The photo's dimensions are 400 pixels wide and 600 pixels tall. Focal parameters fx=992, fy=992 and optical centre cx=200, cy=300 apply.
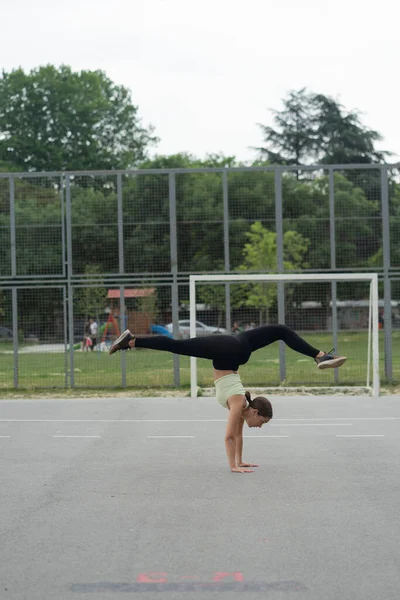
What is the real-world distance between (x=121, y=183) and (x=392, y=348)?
7.21m

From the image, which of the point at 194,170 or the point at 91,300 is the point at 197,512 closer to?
the point at 91,300

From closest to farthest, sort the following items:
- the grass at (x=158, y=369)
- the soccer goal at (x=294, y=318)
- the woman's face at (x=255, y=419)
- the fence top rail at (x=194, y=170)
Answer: the woman's face at (x=255, y=419), the soccer goal at (x=294, y=318), the grass at (x=158, y=369), the fence top rail at (x=194, y=170)

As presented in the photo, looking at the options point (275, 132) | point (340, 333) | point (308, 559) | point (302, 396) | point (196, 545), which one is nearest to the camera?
point (308, 559)

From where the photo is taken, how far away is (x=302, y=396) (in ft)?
67.4

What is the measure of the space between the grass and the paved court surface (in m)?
6.51

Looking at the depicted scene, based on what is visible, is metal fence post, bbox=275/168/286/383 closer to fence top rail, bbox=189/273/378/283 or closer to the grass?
the grass

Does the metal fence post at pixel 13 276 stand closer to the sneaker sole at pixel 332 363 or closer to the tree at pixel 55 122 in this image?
the sneaker sole at pixel 332 363

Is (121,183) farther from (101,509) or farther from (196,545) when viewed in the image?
(196,545)

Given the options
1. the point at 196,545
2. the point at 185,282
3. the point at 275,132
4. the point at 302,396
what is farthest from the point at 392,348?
the point at 275,132

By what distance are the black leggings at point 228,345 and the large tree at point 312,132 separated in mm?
55680

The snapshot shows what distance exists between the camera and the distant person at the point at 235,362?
1067cm

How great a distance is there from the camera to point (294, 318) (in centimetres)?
2194

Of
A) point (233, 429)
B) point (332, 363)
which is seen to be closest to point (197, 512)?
point (233, 429)

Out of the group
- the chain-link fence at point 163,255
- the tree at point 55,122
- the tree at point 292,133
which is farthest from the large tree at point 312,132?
the chain-link fence at point 163,255
